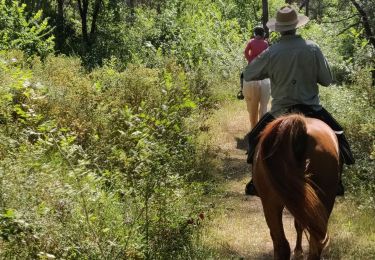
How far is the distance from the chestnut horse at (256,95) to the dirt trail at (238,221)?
1.04 metres

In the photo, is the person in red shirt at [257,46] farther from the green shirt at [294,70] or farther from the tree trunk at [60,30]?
the tree trunk at [60,30]

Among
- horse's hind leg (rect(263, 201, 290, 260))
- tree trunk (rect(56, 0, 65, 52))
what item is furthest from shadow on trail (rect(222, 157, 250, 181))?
tree trunk (rect(56, 0, 65, 52))

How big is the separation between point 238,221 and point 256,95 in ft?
10.7

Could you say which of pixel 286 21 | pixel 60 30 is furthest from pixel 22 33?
pixel 286 21

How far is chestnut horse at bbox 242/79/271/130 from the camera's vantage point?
30.3 feet

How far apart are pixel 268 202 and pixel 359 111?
19.5 ft

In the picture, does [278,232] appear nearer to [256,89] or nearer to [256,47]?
[256,89]

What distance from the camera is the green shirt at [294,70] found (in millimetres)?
4621

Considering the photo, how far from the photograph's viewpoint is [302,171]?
12.3ft

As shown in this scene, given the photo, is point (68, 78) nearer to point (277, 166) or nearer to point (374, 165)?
point (374, 165)

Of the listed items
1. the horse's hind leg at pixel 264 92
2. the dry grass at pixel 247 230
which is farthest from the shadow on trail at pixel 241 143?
the dry grass at pixel 247 230

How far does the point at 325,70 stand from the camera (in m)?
4.69

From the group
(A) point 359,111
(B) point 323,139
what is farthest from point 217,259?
(A) point 359,111

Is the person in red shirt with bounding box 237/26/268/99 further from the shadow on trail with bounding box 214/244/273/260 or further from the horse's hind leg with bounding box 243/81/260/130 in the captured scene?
the shadow on trail with bounding box 214/244/273/260
